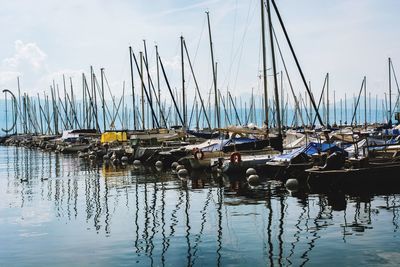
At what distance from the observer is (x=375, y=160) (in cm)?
3359

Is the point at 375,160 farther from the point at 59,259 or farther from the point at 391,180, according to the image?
the point at 59,259

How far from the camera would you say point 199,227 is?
21766 mm

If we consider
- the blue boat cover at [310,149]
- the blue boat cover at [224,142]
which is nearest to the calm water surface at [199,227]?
the blue boat cover at [310,149]

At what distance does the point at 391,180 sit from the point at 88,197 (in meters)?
17.8

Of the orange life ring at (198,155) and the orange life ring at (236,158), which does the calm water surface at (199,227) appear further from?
the orange life ring at (198,155)

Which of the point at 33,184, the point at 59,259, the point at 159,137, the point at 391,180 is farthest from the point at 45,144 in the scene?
the point at 59,259

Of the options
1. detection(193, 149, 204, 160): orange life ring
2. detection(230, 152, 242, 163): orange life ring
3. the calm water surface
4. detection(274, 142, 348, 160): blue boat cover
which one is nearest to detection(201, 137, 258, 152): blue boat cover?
detection(193, 149, 204, 160): orange life ring

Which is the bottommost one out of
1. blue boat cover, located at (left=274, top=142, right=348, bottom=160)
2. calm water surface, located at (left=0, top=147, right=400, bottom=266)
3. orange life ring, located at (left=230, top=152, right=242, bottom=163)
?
calm water surface, located at (left=0, top=147, right=400, bottom=266)

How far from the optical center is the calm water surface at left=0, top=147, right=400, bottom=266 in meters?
17.0

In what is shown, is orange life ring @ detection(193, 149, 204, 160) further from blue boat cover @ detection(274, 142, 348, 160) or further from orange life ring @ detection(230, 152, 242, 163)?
blue boat cover @ detection(274, 142, 348, 160)

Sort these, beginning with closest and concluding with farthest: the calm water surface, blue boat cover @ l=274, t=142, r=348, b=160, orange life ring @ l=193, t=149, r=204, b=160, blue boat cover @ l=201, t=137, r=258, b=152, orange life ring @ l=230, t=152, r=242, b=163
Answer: the calm water surface → blue boat cover @ l=274, t=142, r=348, b=160 → orange life ring @ l=230, t=152, r=242, b=163 → orange life ring @ l=193, t=149, r=204, b=160 → blue boat cover @ l=201, t=137, r=258, b=152

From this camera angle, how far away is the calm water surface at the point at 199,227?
1703 centimetres

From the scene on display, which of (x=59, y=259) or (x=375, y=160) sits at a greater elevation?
(x=375, y=160)

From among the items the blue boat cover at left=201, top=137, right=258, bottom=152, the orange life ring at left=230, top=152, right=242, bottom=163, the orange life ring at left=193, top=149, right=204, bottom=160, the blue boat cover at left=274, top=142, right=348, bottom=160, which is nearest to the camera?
the blue boat cover at left=274, top=142, right=348, bottom=160
